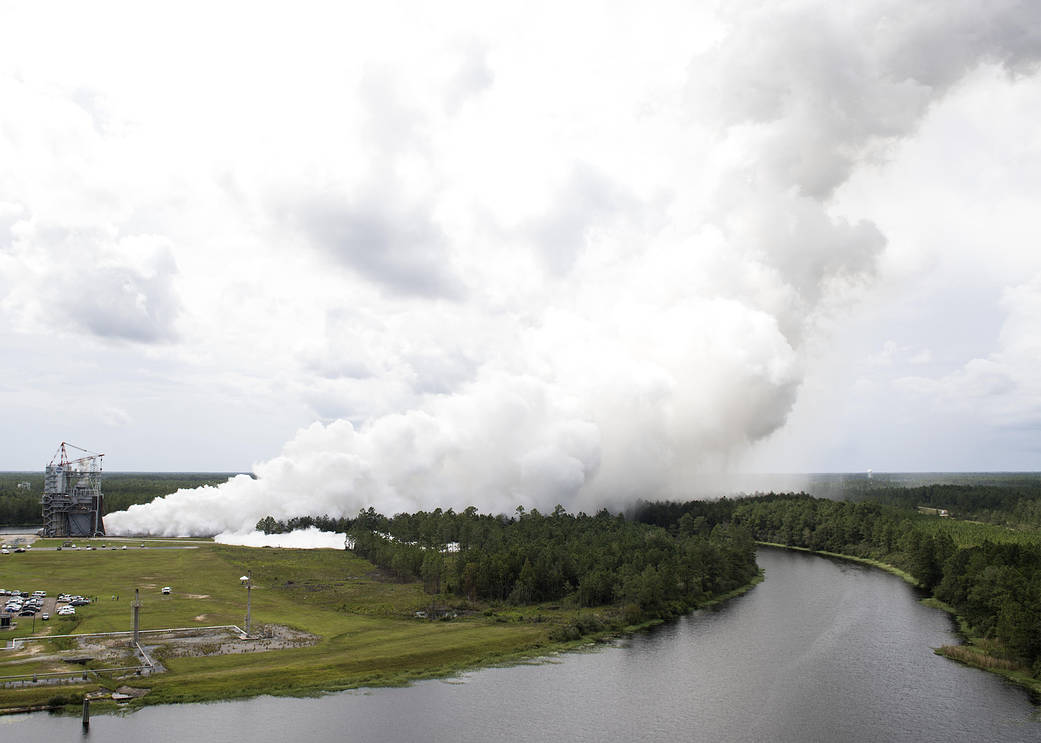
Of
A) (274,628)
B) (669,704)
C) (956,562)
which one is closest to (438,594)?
(274,628)

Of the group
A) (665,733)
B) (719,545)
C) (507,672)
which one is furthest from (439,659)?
(719,545)

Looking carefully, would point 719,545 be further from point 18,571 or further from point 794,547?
point 18,571

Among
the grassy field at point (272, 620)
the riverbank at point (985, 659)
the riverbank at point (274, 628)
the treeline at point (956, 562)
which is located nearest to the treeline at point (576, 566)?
the riverbank at point (274, 628)

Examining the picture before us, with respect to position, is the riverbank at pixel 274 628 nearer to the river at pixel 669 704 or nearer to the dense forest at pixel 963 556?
the river at pixel 669 704

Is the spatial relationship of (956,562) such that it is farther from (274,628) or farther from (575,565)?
Result: (274,628)

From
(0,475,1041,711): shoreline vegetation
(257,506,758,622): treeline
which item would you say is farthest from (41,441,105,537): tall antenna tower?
(257,506,758,622): treeline

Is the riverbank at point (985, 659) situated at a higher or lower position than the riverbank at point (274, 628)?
lower
